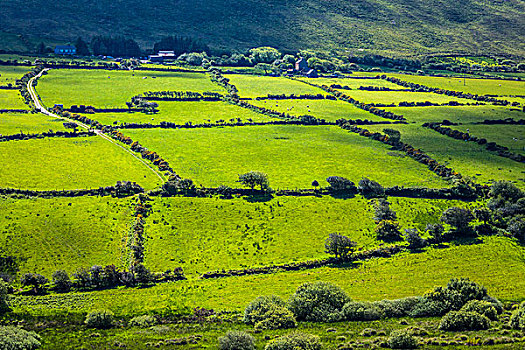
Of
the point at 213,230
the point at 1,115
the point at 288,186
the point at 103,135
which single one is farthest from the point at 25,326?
the point at 1,115

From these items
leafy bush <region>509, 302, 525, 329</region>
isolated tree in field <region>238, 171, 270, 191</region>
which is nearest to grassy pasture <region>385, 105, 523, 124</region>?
isolated tree in field <region>238, 171, 270, 191</region>

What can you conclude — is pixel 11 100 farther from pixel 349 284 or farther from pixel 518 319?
pixel 518 319

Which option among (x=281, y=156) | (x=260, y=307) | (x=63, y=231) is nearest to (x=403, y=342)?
(x=260, y=307)

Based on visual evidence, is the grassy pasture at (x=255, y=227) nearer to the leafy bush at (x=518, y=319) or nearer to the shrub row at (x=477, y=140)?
the leafy bush at (x=518, y=319)

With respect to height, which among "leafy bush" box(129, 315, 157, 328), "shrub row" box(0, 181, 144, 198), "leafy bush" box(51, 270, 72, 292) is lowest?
"leafy bush" box(129, 315, 157, 328)

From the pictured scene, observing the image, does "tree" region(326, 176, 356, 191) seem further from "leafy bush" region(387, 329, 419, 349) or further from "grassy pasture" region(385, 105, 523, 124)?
"grassy pasture" region(385, 105, 523, 124)

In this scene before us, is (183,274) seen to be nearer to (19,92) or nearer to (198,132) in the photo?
(198,132)

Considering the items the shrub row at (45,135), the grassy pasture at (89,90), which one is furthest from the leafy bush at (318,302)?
the grassy pasture at (89,90)
